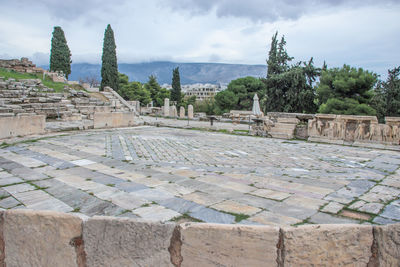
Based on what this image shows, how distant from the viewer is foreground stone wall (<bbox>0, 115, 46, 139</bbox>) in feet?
29.9

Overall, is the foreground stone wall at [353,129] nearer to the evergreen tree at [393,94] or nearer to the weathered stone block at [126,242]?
the weathered stone block at [126,242]

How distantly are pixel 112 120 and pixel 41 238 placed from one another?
12.2 metres

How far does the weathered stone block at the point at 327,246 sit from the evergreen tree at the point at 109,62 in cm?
3036

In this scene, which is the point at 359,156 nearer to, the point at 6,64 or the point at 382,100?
the point at 382,100

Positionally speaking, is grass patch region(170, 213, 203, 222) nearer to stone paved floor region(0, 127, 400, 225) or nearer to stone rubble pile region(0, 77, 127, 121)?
stone paved floor region(0, 127, 400, 225)

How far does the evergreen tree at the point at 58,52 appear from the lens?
1303 inches

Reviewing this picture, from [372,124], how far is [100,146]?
9.57m

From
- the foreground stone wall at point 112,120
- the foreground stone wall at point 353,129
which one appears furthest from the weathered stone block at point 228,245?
the foreground stone wall at point 112,120

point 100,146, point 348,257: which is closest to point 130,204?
point 348,257

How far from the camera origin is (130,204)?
144 inches

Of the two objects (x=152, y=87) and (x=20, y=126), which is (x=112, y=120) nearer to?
(x=20, y=126)

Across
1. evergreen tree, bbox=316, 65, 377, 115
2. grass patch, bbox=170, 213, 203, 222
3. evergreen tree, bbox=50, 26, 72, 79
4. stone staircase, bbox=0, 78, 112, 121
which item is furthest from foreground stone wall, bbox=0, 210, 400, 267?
evergreen tree, bbox=50, 26, 72, 79

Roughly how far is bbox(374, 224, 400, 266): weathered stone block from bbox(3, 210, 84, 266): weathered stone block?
2.12 metres

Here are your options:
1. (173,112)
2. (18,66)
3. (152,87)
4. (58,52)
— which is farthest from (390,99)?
(152,87)
